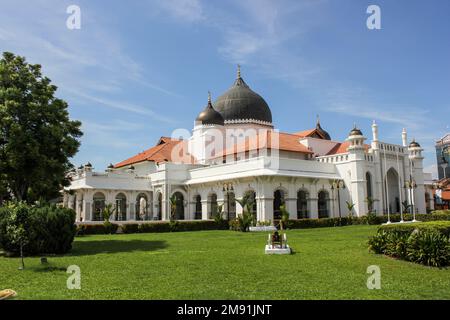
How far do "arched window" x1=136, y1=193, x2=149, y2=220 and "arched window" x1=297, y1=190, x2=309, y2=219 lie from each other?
1483cm

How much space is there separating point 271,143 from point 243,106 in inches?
377

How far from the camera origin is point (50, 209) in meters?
15.9

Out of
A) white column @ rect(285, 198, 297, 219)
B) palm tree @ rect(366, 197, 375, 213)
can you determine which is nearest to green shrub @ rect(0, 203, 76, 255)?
white column @ rect(285, 198, 297, 219)

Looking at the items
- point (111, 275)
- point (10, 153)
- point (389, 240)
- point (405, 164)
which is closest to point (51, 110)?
point (10, 153)

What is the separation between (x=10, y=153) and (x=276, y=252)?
10765 mm

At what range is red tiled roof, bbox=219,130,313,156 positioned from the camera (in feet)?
115

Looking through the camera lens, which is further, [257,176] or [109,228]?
[257,176]

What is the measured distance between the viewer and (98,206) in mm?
43094

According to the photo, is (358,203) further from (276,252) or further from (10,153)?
(10,153)

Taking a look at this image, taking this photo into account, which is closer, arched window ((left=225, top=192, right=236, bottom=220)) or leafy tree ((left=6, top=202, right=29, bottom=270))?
leafy tree ((left=6, top=202, right=29, bottom=270))

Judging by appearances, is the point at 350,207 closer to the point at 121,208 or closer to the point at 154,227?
the point at 154,227

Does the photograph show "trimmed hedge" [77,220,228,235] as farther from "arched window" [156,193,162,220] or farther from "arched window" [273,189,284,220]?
"arched window" [156,193,162,220]

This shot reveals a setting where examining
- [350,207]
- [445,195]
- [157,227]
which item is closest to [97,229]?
[157,227]

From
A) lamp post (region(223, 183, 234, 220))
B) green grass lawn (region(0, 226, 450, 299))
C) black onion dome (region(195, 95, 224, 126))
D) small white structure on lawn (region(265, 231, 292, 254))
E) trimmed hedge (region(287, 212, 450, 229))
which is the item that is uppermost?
black onion dome (region(195, 95, 224, 126))
